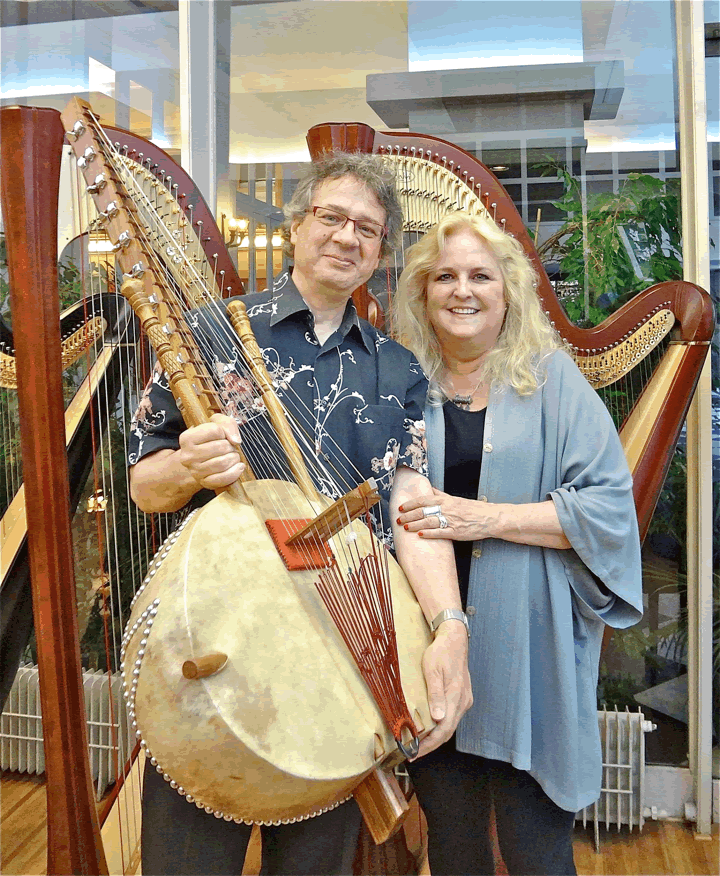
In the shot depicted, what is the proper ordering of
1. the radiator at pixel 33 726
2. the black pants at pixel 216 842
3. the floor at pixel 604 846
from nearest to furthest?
the black pants at pixel 216 842
the floor at pixel 604 846
the radiator at pixel 33 726

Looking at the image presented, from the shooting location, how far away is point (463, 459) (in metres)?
1.49

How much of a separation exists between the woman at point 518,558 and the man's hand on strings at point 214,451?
49cm

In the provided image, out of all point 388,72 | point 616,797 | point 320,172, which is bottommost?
point 616,797

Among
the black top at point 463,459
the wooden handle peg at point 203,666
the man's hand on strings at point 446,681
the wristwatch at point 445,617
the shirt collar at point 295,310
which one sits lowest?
the man's hand on strings at point 446,681

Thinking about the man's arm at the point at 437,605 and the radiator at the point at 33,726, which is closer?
the man's arm at the point at 437,605

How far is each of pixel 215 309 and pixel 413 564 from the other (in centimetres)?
56

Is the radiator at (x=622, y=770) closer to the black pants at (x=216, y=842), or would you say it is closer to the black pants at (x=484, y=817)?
the black pants at (x=484, y=817)

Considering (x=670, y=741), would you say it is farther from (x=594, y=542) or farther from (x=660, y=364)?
(x=594, y=542)

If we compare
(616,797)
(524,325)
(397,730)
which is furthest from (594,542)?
(616,797)

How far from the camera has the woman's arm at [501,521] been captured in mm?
1384

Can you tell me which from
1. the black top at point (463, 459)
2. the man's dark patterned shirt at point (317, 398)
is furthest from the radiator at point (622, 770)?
the man's dark patterned shirt at point (317, 398)

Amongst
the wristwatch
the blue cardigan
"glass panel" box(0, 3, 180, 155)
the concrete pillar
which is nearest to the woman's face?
the blue cardigan

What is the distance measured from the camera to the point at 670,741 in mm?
2518

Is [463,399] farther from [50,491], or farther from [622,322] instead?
[50,491]
